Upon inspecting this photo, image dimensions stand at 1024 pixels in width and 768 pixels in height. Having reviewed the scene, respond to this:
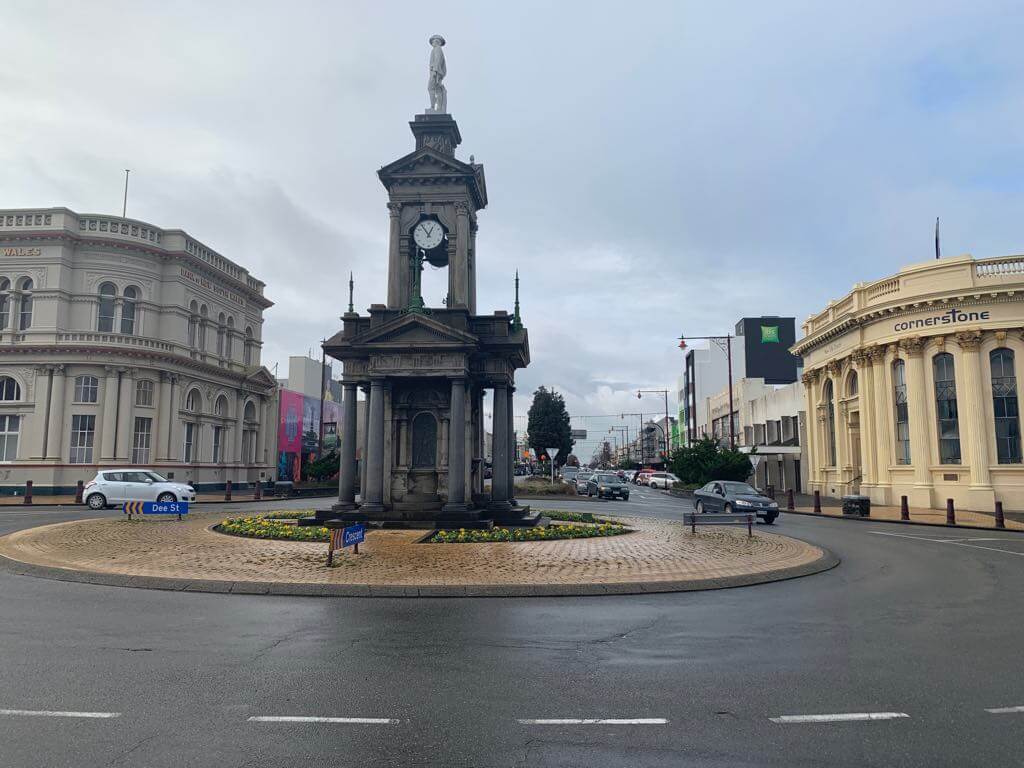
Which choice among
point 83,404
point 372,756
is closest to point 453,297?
point 372,756

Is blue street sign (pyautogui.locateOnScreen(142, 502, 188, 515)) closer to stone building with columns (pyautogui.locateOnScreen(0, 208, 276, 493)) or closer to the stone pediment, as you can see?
the stone pediment

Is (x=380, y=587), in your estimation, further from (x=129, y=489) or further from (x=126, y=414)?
(x=126, y=414)

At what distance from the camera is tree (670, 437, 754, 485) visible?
43656 mm

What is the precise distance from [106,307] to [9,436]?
867 cm

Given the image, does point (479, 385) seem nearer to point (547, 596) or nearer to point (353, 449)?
point (353, 449)

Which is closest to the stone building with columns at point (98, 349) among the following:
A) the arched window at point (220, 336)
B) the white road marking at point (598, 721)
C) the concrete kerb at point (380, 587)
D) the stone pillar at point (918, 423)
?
the arched window at point (220, 336)

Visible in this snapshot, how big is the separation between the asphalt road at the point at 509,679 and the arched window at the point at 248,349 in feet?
145

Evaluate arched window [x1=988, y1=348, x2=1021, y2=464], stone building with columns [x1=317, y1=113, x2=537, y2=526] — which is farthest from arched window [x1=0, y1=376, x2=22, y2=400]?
arched window [x1=988, y1=348, x2=1021, y2=464]

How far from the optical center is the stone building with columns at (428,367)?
18656 millimetres

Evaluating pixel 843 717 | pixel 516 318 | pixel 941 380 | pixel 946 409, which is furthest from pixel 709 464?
pixel 843 717

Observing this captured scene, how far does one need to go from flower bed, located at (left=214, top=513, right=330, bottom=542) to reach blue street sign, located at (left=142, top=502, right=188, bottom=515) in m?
2.62

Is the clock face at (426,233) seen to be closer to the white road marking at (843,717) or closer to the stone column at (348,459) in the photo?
the stone column at (348,459)

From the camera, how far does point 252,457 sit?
5341cm

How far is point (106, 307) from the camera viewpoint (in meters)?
41.0
